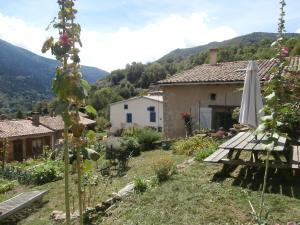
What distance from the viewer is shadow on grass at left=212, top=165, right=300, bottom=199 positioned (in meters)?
6.95

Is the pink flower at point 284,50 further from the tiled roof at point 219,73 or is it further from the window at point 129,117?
the window at point 129,117

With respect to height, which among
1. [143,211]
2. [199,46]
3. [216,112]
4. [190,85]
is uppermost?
[199,46]

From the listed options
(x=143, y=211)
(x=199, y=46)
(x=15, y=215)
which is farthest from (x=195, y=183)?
(x=199, y=46)

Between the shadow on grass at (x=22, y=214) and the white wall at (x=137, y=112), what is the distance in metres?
29.2

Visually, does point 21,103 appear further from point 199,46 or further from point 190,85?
point 190,85

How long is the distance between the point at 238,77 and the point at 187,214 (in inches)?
454

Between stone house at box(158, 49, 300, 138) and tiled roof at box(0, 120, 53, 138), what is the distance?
1768cm

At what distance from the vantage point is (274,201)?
246 inches

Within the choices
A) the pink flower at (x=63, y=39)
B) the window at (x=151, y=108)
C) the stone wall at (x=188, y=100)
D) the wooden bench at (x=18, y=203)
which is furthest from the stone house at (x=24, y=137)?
the pink flower at (x=63, y=39)

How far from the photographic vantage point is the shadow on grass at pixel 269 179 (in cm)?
695

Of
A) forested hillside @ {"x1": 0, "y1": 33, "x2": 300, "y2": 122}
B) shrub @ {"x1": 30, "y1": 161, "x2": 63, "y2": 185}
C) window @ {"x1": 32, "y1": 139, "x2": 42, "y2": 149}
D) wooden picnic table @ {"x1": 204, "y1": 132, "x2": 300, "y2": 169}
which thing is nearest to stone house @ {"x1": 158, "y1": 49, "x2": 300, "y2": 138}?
shrub @ {"x1": 30, "y1": 161, "x2": 63, "y2": 185}

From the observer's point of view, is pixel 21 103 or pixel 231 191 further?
pixel 21 103

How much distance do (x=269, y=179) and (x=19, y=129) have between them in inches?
1158

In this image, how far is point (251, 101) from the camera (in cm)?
854
